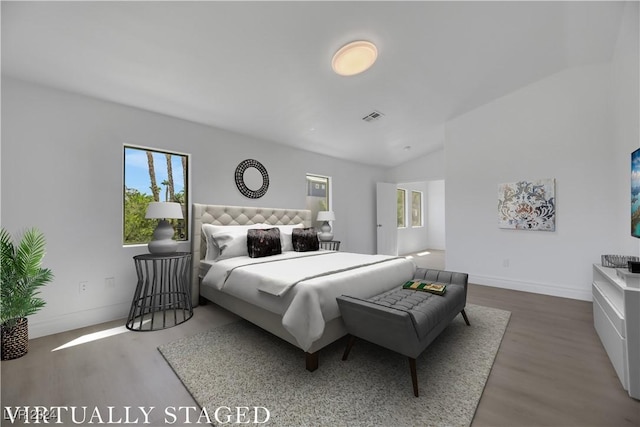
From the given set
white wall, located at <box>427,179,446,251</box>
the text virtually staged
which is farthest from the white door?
the text virtually staged

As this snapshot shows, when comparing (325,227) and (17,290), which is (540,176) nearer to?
(325,227)

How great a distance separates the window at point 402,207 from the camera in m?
7.91

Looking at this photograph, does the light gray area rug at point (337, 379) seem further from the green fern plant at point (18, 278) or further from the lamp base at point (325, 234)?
the lamp base at point (325, 234)

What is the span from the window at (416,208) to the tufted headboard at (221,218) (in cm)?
507

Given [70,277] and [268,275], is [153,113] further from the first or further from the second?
[268,275]

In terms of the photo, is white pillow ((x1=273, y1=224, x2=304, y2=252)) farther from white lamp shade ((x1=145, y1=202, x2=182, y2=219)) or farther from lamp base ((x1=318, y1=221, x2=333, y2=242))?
white lamp shade ((x1=145, y1=202, x2=182, y2=219))

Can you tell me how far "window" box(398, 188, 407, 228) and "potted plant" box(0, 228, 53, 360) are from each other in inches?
290

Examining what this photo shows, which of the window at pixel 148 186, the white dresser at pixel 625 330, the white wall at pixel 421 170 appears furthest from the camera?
the white wall at pixel 421 170

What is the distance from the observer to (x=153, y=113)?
327 centimetres

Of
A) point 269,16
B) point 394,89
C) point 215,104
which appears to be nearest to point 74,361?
point 215,104

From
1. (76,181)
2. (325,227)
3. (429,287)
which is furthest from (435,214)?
(76,181)

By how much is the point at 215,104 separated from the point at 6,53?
5.52 feet

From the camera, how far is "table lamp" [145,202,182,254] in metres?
2.89

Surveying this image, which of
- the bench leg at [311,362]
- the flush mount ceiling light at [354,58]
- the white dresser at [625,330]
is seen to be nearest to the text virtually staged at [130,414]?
the bench leg at [311,362]
